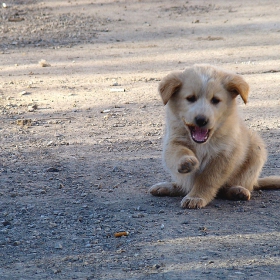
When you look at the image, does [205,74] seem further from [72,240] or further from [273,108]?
[273,108]

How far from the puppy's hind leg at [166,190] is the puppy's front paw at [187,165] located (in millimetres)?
590

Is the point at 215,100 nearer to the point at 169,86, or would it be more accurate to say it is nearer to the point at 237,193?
the point at 169,86

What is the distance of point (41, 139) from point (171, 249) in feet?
11.1

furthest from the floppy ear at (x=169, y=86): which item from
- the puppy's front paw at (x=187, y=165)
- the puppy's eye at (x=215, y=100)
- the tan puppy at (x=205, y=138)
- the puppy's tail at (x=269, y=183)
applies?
the puppy's tail at (x=269, y=183)

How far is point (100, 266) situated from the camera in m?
3.93

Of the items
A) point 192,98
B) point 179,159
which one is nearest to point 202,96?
point 192,98

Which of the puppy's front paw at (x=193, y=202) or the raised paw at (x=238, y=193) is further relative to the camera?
the raised paw at (x=238, y=193)

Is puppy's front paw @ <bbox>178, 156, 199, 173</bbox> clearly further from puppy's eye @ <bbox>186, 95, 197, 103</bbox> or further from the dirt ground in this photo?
puppy's eye @ <bbox>186, 95, 197, 103</bbox>

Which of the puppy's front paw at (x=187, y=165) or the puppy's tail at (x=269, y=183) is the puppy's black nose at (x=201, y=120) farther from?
the puppy's tail at (x=269, y=183)

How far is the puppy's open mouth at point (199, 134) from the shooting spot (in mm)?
5047

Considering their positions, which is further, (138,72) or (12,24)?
(12,24)

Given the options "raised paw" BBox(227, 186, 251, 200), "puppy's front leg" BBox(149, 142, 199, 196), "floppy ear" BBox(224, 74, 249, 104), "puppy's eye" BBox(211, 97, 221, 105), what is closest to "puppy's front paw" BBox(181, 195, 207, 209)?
"puppy's front leg" BBox(149, 142, 199, 196)

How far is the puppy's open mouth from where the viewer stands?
16.6 ft

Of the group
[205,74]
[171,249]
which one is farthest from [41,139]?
[171,249]
